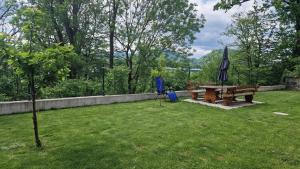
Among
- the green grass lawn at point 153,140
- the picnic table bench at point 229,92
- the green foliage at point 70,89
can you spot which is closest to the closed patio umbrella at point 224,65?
the picnic table bench at point 229,92

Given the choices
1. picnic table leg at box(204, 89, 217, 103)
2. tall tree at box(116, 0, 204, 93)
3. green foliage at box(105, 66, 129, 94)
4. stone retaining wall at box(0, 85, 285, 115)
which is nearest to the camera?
stone retaining wall at box(0, 85, 285, 115)

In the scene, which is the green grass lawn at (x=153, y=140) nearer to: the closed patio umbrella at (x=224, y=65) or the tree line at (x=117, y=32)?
the closed patio umbrella at (x=224, y=65)

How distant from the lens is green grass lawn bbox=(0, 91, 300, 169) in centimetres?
393

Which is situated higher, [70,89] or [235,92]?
[70,89]

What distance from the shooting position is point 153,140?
5.02m

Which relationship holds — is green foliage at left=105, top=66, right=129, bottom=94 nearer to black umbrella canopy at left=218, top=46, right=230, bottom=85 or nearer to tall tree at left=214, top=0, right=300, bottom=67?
black umbrella canopy at left=218, top=46, right=230, bottom=85

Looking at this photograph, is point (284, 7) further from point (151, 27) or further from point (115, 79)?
point (115, 79)

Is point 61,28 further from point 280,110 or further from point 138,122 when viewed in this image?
point 280,110

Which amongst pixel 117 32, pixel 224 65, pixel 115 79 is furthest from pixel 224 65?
pixel 117 32

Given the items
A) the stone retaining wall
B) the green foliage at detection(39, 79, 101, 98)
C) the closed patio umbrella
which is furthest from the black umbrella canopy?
the green foliage at detection(39, 79, 101, 98)

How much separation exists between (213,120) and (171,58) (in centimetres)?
904

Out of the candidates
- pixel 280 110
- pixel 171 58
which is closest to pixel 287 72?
pixel 171 58

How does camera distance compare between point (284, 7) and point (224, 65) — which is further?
point (284, 7)

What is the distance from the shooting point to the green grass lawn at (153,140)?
12.9 feet
